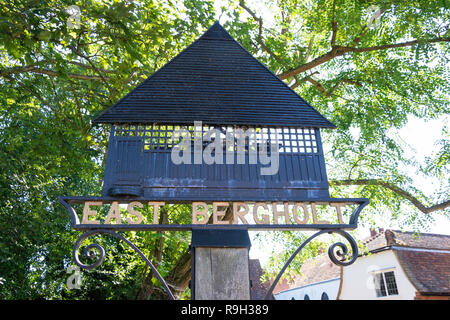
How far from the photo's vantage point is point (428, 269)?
17359 mm

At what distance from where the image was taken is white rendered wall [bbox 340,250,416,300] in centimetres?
1700

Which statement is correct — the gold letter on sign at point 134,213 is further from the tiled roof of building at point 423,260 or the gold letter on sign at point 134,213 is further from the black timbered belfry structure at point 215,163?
the tiled roof of building at point 423,260

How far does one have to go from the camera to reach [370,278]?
19.4 metres

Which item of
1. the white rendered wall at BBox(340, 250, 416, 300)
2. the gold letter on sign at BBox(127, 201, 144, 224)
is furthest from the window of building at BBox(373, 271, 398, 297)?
the gold letter on sign at BBox(127, 201, 144, 224)

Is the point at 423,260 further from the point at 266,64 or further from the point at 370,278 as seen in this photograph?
the point at 266,64

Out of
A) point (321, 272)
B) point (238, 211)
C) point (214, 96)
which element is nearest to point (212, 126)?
point (214, 96)

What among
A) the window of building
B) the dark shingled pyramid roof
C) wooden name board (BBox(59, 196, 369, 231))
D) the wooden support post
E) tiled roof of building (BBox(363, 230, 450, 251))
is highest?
tiled roof of building (BBox(363, 230, 450, 251))

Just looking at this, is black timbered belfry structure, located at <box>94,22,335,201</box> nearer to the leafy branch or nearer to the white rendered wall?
the leafy branch

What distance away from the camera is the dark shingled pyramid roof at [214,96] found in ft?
16.4

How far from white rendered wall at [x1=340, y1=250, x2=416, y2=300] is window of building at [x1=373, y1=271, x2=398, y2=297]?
235 millimetres

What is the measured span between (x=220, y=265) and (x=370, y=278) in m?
17.9

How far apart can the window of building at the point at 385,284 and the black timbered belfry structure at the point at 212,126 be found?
1603cm

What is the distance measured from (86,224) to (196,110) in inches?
82.5
